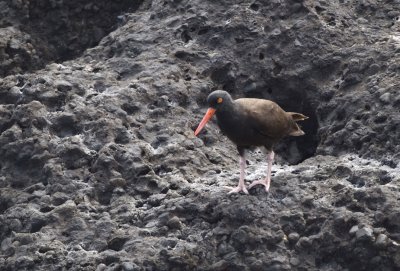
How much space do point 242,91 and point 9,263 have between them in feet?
10.1

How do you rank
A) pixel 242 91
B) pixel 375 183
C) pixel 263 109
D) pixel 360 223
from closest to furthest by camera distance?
pixel 360 223
pixel 375 183
pixel 263 109
pixel 242 91

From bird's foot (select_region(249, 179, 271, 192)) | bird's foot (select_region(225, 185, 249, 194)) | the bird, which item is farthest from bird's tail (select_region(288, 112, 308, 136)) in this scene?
bird's foot (select_region(225, 185, 249, 194))

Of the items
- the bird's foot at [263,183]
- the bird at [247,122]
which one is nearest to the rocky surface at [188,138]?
the bird's foot at [263,183]

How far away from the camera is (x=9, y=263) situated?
6.69 meters

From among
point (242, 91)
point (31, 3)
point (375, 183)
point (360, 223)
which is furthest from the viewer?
point (31, 3)

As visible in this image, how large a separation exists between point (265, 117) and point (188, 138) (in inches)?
32.6

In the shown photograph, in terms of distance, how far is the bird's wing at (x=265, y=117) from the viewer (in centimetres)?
733

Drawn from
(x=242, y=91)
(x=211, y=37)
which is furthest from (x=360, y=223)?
(x=211, y=37)

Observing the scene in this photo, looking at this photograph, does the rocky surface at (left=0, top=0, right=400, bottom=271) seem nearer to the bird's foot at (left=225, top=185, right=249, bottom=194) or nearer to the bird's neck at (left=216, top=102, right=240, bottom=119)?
the bird's foot at (left=225, top=185, right=249, bottom=194)

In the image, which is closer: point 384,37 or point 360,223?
point 360,223

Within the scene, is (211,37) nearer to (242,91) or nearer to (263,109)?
(242,91)

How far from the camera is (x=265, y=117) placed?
7.36m

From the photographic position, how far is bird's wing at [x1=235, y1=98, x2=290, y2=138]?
733 cm

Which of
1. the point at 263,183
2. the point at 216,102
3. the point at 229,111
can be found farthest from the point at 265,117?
the point at 263,183
